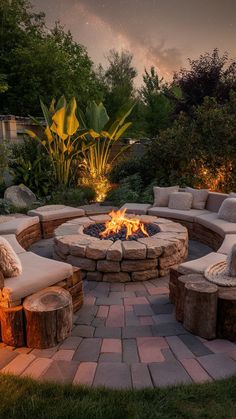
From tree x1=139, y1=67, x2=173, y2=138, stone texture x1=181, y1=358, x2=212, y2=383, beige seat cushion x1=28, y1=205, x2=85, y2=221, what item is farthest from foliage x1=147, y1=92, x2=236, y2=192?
tree x1=139, y1=67, x2=173, y2=138

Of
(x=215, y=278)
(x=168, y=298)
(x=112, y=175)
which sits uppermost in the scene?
(x=112, y=175)

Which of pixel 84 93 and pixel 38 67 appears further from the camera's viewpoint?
pixel 84 93

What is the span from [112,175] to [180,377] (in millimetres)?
8375

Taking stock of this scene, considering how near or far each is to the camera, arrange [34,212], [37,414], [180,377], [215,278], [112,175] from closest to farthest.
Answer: [37,414] < [180,377] < [215,278] < [34,212] < [112,175]

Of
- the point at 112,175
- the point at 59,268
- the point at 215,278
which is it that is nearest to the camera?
the point at 215,278

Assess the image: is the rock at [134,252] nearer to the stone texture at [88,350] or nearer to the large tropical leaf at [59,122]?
the stone texture at [88,350]

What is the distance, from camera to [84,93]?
845 inches

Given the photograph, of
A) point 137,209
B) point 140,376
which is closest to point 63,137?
point 137,209

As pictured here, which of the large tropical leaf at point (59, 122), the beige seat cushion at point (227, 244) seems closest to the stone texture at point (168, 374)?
the beige seat cushion at point (227, 244)

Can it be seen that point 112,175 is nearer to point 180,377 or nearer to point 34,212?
point 34,212

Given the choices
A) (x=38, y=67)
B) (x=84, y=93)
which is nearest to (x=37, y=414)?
(x=38, y=67)

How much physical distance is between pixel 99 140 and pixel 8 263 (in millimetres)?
7243

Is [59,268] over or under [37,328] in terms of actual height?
over

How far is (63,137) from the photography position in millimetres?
8422
